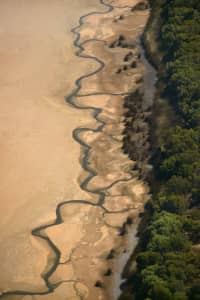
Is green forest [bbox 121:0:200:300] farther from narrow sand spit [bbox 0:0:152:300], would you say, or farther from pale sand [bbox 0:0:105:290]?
pale sand [bbox 0:0:105:290]

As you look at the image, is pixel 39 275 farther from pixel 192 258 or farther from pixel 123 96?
pixel 123 96

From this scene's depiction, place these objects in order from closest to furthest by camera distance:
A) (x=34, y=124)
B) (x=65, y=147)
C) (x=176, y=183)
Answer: (x=176, y=183) < (x=65, y=147) < (x=34, y=124)

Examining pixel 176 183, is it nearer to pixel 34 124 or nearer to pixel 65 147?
pixel 65 147

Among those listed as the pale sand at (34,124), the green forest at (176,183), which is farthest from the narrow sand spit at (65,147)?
the green forest at (176,183)

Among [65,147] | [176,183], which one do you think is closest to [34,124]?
[65,147]

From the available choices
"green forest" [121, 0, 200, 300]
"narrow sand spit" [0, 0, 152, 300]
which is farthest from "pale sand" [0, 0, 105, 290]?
"green forest" [121, 0, 200, 300]

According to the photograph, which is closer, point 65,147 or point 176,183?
point 176,183
